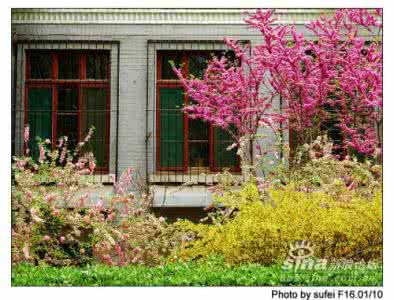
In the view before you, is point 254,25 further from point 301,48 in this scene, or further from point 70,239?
point 70,239

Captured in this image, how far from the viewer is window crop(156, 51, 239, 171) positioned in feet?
37.2

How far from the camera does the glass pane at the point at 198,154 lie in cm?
1135

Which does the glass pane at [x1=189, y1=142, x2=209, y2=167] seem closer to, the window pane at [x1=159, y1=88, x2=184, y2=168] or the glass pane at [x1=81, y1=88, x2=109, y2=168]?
the window pane at [x1=159, y1=88, x2=184, y2=168]

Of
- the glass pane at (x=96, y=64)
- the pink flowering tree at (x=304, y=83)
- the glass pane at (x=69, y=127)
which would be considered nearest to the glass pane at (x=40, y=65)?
the glass pane at (x=96, y=64)

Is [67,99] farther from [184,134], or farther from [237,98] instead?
[237,98]

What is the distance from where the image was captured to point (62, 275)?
24.4 feet

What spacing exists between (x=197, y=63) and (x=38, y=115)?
248 centimetres

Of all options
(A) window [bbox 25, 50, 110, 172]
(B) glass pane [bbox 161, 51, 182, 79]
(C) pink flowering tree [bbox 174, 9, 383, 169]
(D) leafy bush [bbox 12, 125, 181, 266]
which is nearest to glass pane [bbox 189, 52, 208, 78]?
(B) glass pane [bbox 161, 51, 182, 79]

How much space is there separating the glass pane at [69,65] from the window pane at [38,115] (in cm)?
39

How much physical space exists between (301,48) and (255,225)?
3004mm

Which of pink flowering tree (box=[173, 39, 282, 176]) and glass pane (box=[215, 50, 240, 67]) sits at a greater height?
glass pane (box=[215, 50, 240, 67])

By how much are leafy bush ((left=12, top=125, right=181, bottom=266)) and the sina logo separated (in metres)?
1.69

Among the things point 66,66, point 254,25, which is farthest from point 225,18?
point 66,66

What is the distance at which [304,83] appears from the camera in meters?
10.0
